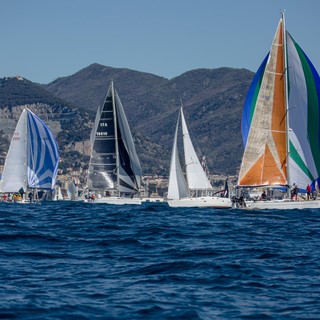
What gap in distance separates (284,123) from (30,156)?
35971 millimetres

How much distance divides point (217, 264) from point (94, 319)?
675 cm

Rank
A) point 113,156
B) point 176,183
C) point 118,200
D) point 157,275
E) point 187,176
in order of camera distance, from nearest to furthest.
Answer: point 157,275
point 187,176
point 176,183
point 118,200
point 113,156

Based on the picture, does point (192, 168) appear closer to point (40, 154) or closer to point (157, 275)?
point (40, 154)

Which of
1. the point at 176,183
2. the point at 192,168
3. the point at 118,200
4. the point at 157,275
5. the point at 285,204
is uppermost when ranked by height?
the point at 192,168

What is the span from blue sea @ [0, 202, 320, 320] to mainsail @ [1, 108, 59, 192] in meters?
55.0

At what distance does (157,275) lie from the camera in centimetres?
1978

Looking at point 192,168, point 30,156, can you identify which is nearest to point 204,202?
point 192,168

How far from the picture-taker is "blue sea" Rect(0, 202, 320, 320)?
16125 millimetres

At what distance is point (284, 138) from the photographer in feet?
184

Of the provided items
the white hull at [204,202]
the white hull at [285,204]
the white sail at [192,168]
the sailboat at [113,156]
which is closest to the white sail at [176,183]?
the white sail at [192,168]

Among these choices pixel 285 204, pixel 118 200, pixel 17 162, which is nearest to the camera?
pixel 285 204

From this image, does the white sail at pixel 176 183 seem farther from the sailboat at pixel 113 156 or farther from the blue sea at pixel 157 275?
the blue sea at pixel 157 275

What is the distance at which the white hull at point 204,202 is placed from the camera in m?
65.4

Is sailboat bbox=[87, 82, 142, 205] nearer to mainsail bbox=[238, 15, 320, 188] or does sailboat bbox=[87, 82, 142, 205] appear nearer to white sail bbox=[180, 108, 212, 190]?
white sail bbox=[180, 108, 212, 190]
